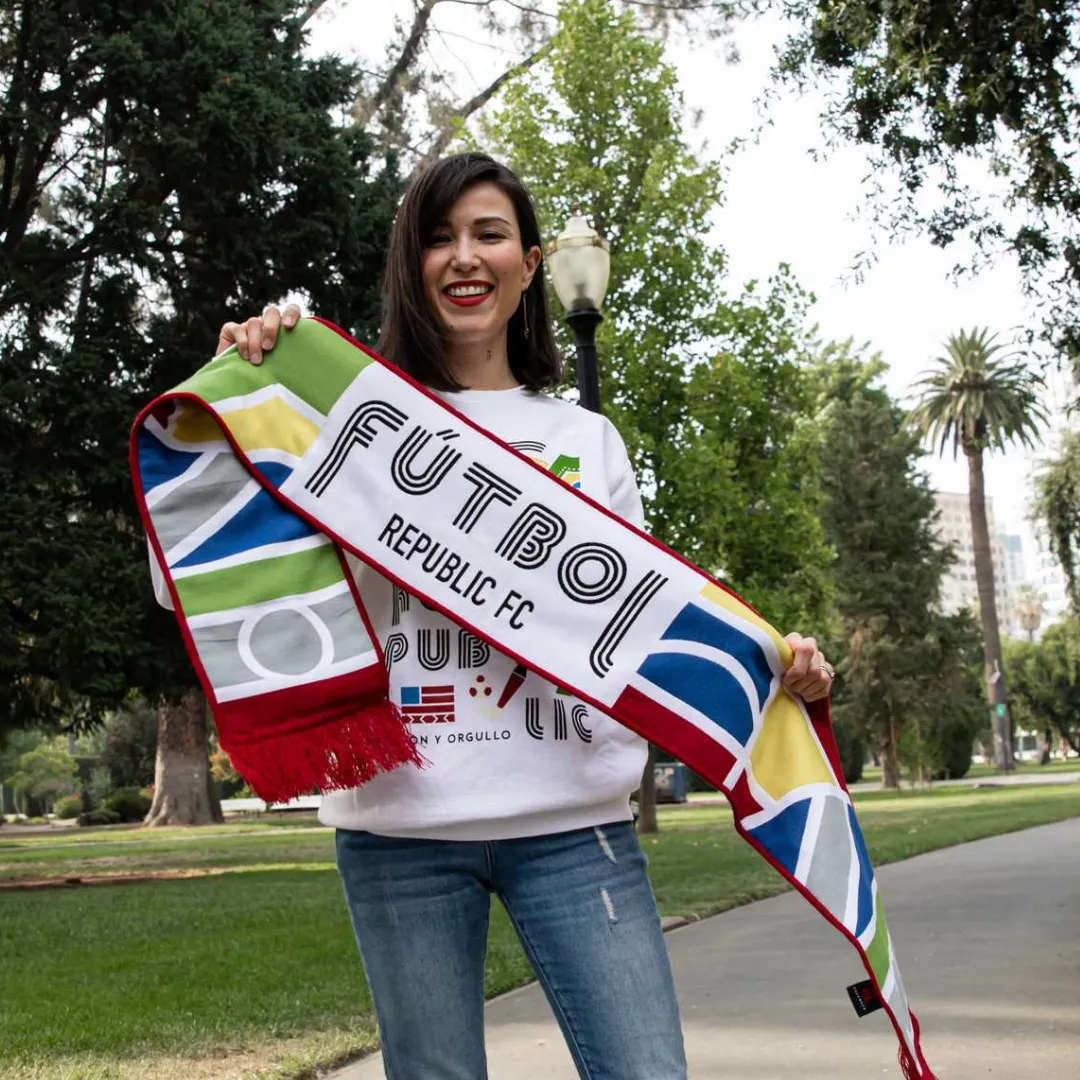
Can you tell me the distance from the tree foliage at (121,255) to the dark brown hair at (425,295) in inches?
493

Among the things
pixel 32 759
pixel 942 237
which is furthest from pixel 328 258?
pixel 32 759

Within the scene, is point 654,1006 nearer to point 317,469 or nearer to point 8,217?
point 317,469

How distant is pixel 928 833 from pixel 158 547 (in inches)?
669

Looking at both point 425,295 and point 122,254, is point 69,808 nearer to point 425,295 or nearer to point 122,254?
point 122,254

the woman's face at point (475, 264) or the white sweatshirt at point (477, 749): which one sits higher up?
the woman's face at point (475, 264)

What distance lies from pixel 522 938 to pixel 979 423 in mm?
55415

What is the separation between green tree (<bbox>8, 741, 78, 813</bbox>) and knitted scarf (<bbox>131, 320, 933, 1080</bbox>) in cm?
5274

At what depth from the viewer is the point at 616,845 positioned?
223 centimetres

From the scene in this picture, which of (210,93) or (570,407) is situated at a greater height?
(210,93)

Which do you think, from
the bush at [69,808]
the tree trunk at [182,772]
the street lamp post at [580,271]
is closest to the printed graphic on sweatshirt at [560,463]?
the street lamp post at [580,271]

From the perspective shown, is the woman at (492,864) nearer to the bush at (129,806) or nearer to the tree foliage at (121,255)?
the tree foliage at (121,255)

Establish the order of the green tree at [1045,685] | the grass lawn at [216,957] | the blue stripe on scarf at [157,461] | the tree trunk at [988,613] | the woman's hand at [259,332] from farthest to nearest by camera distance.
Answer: the green tree at [1045,685] → the tree trunk at [988,613] → the grass lawn at [216,957] → the woman's hand at [259,332] → the blue stripe on scarf at [157,461]

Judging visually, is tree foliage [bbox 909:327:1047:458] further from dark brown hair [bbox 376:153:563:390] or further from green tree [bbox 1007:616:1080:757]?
dark brown hair [bbox 376:153:563:390]

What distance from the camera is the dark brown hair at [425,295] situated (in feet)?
8.09
